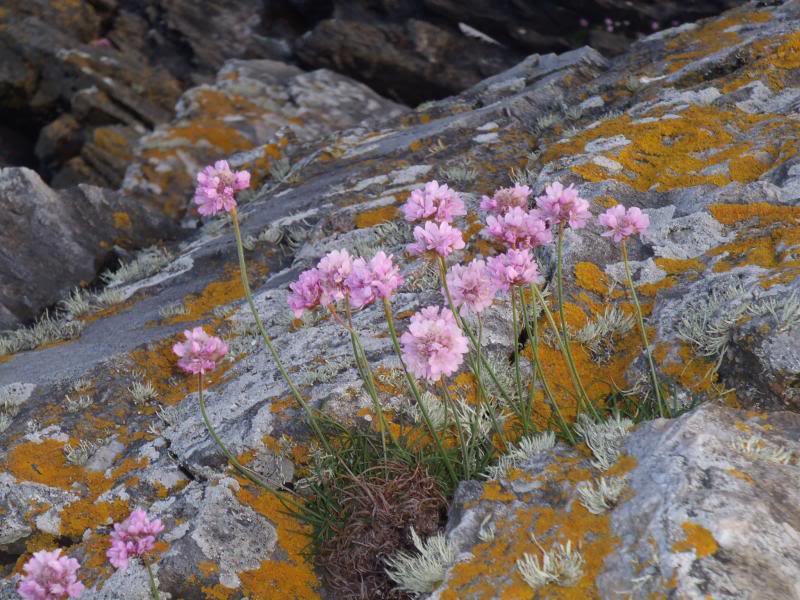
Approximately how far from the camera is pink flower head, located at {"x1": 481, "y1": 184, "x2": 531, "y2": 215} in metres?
3.73

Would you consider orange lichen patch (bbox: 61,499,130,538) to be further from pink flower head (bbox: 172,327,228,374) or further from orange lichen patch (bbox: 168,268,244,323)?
orange lichen patch (bbox: 168,268,244,323)

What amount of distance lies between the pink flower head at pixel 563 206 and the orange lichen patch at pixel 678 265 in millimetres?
1621

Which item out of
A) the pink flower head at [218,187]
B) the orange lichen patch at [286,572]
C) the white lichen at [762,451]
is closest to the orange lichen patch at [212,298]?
the pink flower head at [218,187]

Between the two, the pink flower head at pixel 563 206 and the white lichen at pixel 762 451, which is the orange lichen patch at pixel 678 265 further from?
the white lichen at pixel 762 451

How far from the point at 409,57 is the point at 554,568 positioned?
51.7 ft

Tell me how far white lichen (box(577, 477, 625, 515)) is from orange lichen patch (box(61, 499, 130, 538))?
2849 millimetres

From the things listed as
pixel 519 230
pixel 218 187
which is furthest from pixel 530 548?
pixel 218 187

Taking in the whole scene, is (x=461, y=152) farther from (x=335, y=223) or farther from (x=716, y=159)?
(x=716, y=159)

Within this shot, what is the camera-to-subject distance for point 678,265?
194 inches

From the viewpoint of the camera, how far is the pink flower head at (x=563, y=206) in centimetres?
354

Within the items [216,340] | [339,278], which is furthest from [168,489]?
[339,278]

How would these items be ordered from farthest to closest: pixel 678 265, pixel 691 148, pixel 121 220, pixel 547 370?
pixel 121 220
pixel 691 148
pixel 678 265
pixel 547 370

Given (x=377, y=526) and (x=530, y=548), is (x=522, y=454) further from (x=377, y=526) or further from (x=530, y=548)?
(x=377, y=526)

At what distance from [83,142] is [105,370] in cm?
1278
